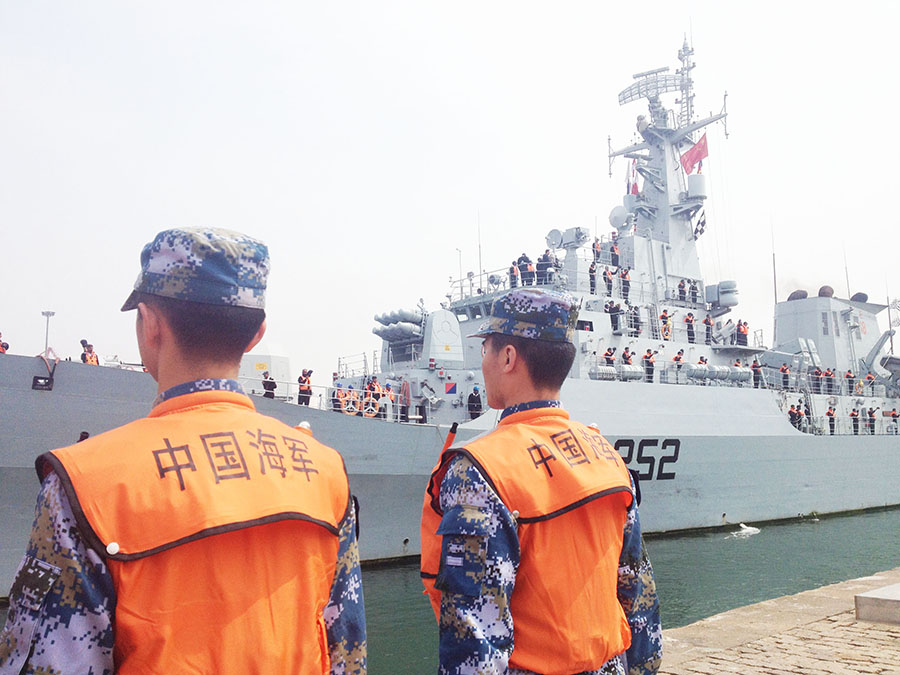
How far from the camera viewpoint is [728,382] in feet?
57.1

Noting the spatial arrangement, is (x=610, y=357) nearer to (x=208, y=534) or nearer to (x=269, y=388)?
(x=269, y=388)

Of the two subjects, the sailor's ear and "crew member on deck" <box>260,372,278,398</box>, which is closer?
the sailor's ear

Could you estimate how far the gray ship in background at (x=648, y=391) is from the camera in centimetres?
987

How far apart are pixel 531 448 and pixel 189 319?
938 mm

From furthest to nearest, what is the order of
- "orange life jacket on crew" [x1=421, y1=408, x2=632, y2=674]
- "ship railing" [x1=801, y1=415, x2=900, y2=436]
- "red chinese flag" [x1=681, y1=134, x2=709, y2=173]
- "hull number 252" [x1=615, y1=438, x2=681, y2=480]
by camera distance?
"red chinese flag" [x1=681, y1=134, x2=709, y2=173]
"ship railing" [x1=801, y1=415, x2=900, y2=436]
"hull number 252" [x1=615, y1=438, x2=681, y2=480]
"orange life jacket on crew" [x1=421, y1=408, x2=632, y2=674]

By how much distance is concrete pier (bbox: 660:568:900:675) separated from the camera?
448 centimetres

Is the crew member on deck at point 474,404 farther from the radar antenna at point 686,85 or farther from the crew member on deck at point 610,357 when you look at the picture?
the radar antenna at point 686,85

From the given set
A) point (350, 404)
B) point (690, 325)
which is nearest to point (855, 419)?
point (690, 325)

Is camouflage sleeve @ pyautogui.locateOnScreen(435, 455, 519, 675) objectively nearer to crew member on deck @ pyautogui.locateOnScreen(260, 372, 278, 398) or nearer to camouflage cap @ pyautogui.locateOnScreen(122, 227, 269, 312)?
camouflage cap @ pyautogui.locateOnScreen(122, 227, 269, 312)

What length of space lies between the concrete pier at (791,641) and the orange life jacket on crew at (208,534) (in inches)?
147

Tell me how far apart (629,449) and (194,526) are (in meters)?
13.8

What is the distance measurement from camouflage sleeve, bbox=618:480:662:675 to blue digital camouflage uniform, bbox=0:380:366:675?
4.77 ft

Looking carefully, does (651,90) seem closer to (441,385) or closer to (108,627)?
(441,385)

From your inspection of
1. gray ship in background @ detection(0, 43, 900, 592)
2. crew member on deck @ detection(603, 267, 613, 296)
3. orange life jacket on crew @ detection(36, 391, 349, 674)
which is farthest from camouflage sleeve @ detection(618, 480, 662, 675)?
crew member on deck @ detection(603, 267, 613, 296)
